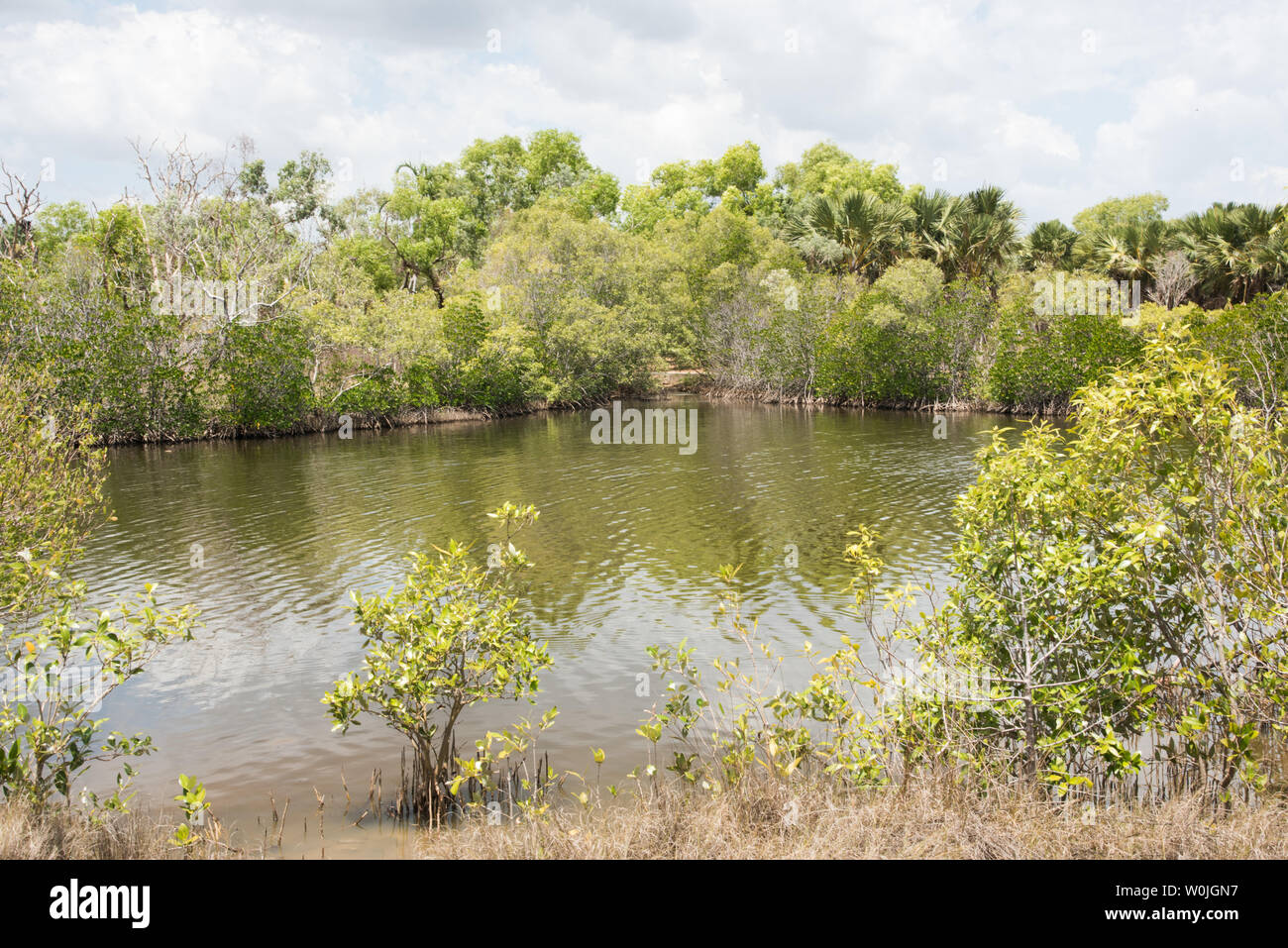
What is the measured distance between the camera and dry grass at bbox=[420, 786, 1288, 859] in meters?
4.93

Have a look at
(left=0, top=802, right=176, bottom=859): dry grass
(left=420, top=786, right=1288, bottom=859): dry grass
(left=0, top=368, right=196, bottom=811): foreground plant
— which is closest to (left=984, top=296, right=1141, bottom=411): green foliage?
(left=420, top=786, right=1288, bottom=859): dry grass

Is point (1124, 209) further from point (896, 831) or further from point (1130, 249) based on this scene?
point (896, 831)

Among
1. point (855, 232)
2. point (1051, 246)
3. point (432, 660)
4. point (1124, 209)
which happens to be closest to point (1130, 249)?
point (1051, 246)

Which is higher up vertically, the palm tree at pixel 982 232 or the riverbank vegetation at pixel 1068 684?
the palm tree at pixel 982 232

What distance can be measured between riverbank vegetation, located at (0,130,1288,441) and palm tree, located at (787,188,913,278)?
0.16 m

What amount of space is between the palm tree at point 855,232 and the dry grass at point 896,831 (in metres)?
49.9

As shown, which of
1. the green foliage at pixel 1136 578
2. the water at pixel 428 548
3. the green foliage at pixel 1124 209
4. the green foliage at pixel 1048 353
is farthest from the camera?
the green foliage at pixel 1124 209

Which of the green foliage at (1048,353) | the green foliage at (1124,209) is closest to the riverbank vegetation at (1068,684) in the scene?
the green foliage at (1048,353)

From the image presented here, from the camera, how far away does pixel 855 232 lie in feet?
173

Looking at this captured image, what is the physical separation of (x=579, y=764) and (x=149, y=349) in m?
33.5

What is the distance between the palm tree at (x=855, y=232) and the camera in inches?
2044

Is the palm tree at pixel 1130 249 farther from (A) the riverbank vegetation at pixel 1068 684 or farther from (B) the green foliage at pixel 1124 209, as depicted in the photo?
(A) the riverbank vegetation at pixel 1068 684

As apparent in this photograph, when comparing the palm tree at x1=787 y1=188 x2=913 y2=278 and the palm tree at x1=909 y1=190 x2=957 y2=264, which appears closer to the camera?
the palm tree at x1=909 y1=190 x2=957 y2=264

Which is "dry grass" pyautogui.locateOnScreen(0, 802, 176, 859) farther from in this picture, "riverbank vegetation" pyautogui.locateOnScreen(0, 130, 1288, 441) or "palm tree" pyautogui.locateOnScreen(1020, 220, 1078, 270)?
"palm tree" pyautogui.locateOnScreen(1020, 220, 1078, 270)
